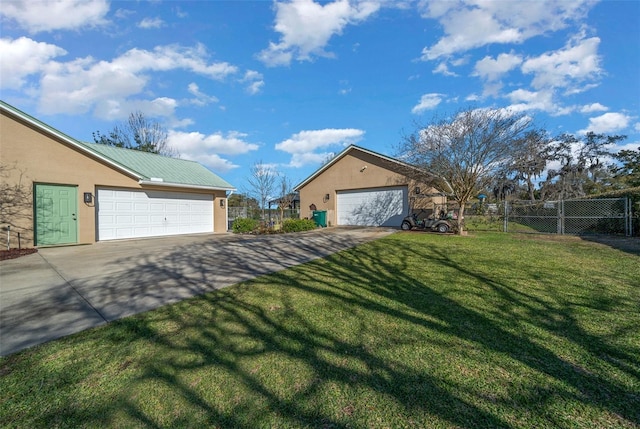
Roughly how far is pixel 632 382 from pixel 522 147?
10.6m

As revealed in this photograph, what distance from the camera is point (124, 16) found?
30.7ft

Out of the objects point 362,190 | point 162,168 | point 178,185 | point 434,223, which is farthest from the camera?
point 362,190

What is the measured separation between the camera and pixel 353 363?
251 centimetres

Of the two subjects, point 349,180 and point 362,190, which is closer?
point 362,190

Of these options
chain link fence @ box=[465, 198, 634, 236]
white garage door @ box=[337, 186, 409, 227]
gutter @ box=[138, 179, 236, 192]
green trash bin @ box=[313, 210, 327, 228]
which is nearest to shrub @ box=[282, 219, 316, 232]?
green trash bin @ box=[313, 210, 327, 228]

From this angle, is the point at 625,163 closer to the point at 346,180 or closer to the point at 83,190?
the point at 346,180

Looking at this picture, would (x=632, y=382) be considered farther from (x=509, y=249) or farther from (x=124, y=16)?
(x=124, y=16)

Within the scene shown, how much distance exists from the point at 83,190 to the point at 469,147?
15124 mm

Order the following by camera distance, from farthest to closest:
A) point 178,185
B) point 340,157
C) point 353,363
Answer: point 340,157, point 178,185, point 353,363

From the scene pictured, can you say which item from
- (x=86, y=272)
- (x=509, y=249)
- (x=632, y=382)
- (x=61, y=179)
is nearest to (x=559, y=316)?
(x=632, y=382)

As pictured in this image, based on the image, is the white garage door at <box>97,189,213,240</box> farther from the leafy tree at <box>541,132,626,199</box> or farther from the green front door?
the leafy tree at <box>541,132,626,199</box>

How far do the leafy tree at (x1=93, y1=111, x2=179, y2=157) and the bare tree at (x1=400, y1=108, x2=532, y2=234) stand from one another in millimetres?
26235

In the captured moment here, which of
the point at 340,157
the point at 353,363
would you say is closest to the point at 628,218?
the point at 353,363

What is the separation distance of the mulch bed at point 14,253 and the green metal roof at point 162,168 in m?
4.52
